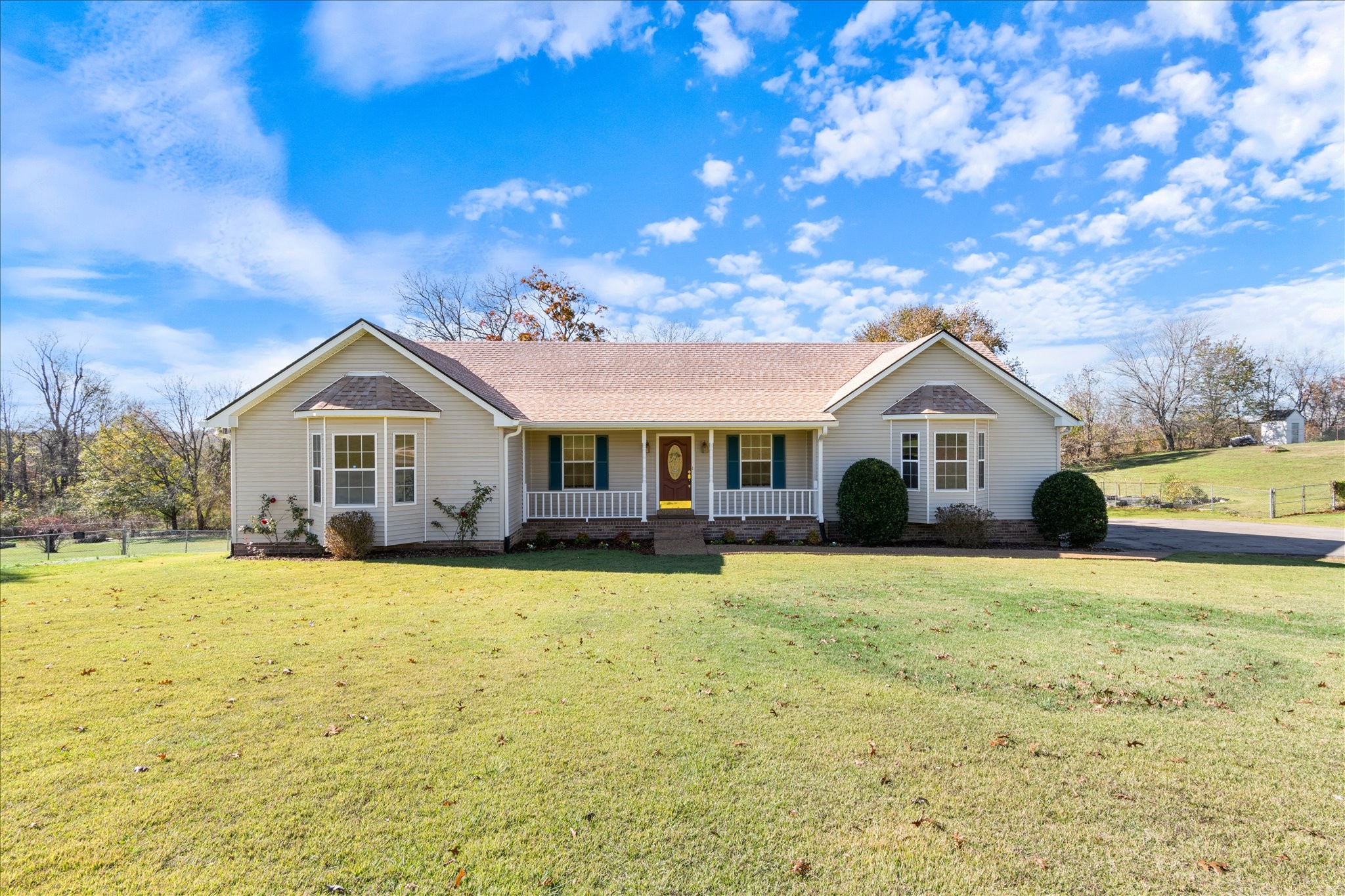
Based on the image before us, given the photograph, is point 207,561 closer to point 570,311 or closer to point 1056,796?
point 1056,796

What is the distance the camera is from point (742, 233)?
78.6ft

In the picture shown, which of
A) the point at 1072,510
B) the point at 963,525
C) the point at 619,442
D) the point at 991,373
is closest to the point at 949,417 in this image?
the point at 991,373

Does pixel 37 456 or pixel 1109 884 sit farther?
pixel 37 456

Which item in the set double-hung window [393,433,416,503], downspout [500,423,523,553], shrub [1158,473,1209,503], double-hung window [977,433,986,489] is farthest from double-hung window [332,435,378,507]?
shrub [1158,473,1209,503]

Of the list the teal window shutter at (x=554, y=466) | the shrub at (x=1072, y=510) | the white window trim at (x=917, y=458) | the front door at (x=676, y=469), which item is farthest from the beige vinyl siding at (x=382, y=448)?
the shrub at (x=1072, y=510)

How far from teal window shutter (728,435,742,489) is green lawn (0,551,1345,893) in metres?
7.99

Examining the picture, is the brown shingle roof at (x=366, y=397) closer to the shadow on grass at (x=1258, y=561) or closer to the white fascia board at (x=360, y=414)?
the white fascia board at (x=360, y=414)

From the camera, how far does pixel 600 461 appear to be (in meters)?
16.7

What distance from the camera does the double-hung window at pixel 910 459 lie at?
15.8m

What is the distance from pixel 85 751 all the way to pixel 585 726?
12.8ft

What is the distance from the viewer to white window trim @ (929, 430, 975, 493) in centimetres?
1562

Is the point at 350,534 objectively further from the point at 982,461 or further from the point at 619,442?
the point at 982,461

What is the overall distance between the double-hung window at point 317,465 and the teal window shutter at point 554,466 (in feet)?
18.5

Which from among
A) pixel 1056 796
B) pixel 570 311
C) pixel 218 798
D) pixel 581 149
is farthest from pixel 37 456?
pixel 1056 796
